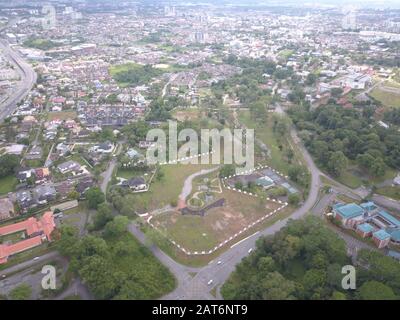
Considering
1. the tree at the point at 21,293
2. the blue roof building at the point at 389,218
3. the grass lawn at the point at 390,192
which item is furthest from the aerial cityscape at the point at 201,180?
the grass lawn at the point at 390,192

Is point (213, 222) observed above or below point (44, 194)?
below

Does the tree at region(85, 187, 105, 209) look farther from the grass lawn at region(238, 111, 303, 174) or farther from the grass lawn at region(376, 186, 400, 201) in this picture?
the grass lawn at region(376, 186, 400, 201)

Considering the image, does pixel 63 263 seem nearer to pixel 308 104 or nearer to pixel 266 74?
pixel 308 104

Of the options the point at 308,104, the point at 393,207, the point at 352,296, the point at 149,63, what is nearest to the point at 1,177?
Answer: the point at 352,296

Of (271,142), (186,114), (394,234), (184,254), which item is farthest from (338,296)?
(186,114)

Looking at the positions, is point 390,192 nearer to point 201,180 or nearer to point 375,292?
point 375,292
